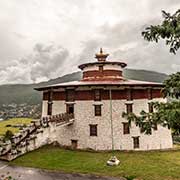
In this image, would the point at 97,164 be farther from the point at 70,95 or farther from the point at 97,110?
the point at 70,95

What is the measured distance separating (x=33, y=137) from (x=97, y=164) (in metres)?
7.50

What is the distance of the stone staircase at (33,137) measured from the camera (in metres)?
23.7

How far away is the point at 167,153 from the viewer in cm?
3000

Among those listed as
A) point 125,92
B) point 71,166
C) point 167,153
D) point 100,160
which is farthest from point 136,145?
point 71,166

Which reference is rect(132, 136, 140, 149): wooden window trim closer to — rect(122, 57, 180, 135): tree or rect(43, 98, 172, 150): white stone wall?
rect(43, 98, 172, 150): white stone wall

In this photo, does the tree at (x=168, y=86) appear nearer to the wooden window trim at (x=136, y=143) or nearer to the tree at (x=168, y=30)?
the tree at (x=168, y=30)

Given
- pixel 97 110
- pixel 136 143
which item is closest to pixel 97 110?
pixel 97 110

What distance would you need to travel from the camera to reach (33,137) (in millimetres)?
26547

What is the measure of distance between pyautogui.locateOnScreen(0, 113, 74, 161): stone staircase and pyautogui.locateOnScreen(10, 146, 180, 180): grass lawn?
0.70 m

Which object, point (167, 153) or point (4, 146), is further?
point (167, 153)

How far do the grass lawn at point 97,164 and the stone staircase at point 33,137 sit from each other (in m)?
0.70

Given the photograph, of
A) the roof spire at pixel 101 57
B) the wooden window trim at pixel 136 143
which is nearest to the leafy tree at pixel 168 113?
the wooden window trim at pixel 136 143

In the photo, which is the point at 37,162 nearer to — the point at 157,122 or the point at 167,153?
the point at 157,122

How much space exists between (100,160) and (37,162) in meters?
5.35
